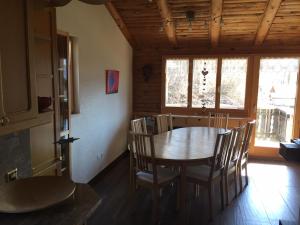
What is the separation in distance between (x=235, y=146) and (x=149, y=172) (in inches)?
45.1

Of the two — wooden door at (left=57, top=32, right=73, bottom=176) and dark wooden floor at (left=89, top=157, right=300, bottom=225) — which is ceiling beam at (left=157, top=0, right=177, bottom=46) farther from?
dark wooden floor at (left=89, top=157, right=300, bottom=225)

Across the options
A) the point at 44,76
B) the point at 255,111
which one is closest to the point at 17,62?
the point at 44,76

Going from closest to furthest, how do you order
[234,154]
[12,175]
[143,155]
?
[12,175]
[143,155]
[234,154]

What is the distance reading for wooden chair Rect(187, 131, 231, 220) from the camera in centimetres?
278

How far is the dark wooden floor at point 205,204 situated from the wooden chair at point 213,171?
0.24 m

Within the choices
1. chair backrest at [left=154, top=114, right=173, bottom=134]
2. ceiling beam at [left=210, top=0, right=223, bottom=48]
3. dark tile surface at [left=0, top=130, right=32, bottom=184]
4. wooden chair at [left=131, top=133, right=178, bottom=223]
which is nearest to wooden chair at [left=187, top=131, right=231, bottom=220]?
wooden chair at [left=131, top=133, right=178, bottom=223]

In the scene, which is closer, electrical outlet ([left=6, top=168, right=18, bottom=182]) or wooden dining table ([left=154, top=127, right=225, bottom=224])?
electrical outlet ([left=6, top=168, right=18, bottom=182])

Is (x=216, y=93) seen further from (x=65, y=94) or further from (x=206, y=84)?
(x=65, y=94)

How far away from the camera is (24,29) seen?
121 centimetres

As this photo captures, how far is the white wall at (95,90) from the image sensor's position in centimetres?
321

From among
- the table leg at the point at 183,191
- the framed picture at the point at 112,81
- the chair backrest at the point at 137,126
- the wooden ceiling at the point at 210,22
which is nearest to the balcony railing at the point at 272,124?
the wooden ceiling at the point at 210,22

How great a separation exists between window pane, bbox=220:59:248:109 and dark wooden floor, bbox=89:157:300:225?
1617mm

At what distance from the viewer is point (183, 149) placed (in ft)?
9.70

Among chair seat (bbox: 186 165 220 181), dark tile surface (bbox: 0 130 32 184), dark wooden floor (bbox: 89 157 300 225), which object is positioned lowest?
dark wooden floor (bbox: 89 157 300 225)
